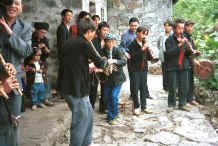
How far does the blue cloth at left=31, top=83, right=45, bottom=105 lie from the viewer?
451cm

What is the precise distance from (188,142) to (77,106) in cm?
178

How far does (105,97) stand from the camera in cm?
477

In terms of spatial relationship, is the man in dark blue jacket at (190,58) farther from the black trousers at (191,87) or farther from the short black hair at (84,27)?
the short black hair at (84,27)

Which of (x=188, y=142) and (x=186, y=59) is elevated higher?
(x=186, y=59)

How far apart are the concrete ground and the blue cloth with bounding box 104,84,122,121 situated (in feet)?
0.59

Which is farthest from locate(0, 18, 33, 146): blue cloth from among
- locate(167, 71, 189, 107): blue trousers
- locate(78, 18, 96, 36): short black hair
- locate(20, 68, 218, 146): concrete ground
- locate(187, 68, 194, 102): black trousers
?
locate(187, 68, 194, 102): black trousers

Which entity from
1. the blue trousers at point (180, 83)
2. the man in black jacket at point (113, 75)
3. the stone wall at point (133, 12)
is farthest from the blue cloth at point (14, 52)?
the stone wall at point (133, 12)

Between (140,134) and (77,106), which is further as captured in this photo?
(140,134)

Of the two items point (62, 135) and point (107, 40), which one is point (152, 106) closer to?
point (107, 40)

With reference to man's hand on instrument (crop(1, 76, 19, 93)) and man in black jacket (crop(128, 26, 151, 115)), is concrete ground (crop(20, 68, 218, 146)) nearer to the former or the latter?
man in black jacket (crop(128, 26, 151, 115))

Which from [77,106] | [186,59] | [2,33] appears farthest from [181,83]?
[2,33]

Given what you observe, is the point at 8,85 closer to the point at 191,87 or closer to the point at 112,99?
the point at 112,99

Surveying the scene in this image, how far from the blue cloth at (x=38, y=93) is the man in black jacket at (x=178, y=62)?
2.46 metres

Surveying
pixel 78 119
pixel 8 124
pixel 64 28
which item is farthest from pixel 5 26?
pixel 64 28
